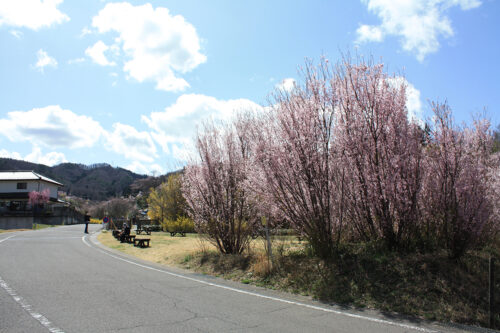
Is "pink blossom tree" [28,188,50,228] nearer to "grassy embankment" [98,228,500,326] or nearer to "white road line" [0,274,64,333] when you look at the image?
"white road line" [0,274,64,333]

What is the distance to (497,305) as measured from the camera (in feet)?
18.4

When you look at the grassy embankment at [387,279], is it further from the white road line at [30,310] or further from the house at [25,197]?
the house at [25,197]

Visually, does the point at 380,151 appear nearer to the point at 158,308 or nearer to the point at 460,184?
the point at 460,184

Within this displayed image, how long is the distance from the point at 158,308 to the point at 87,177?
16107cm

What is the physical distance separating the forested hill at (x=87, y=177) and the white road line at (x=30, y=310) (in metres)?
96.9

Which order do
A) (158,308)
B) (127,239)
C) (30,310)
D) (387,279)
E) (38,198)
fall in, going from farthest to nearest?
(38,198)
(127,239)
(387,279)
(158,308)
(30,310)

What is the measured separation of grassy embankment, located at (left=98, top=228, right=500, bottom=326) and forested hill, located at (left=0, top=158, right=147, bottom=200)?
97882 millimetres

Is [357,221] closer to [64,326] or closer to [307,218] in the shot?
[307,218]

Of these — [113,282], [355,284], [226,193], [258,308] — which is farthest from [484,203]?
[113,282]

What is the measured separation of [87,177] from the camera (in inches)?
5915

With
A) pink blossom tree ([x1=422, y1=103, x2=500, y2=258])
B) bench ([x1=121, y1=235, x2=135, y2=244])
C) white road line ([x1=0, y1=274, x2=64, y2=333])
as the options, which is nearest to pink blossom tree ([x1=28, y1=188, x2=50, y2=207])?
bench ([x1=121, y1=235, x2=135, y2=244])

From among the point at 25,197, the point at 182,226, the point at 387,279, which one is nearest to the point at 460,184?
the point at 387,279

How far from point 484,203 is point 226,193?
7835 millimetres

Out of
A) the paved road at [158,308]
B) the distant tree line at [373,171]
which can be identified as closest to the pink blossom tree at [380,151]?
the distant tree line at [373,171]
